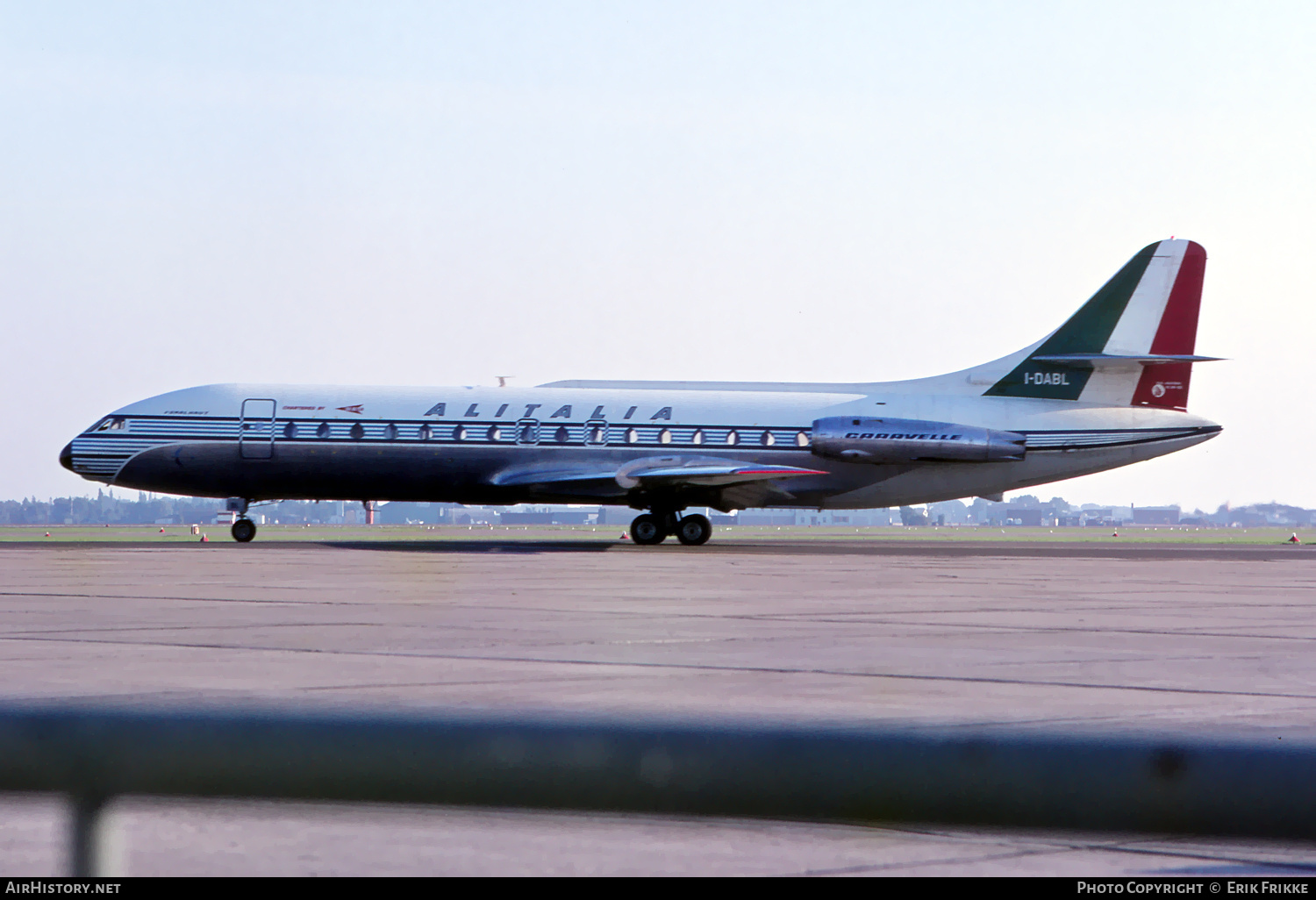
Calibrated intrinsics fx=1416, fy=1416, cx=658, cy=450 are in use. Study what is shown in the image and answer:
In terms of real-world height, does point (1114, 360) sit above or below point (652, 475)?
above

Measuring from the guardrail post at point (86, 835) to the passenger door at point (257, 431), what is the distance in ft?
100

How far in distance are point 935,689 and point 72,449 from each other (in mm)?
30736

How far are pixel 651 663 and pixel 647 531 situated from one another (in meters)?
25.0

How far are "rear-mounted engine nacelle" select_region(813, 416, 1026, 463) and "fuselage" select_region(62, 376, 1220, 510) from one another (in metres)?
0.30

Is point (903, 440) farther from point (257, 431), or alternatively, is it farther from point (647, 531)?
point (257, 431)

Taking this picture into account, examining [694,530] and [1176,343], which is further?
[1176,343]

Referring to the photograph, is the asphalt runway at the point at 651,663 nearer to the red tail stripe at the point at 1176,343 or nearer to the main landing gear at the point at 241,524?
the main landing gear at the point at 241,524

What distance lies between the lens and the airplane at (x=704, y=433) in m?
32.5

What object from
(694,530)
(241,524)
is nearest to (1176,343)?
(694,530)

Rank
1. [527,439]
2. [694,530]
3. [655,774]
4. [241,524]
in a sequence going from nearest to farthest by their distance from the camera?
[655,774] < [527,439] < [694,530] < [241,524]

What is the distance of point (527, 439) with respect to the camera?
3259 centimetres

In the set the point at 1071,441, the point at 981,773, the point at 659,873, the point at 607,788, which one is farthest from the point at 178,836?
the point at 1071,441

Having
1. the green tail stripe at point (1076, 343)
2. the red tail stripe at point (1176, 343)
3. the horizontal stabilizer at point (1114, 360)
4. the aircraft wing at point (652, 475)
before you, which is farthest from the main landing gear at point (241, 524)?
the red tail stripe at point (1176, 343)

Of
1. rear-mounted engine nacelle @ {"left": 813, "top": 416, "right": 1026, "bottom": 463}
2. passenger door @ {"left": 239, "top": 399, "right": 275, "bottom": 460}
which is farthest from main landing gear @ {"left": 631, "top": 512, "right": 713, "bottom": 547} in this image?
passenger door @ {"left": 239, "top": 399, "right": 275, "bottom": 460}
